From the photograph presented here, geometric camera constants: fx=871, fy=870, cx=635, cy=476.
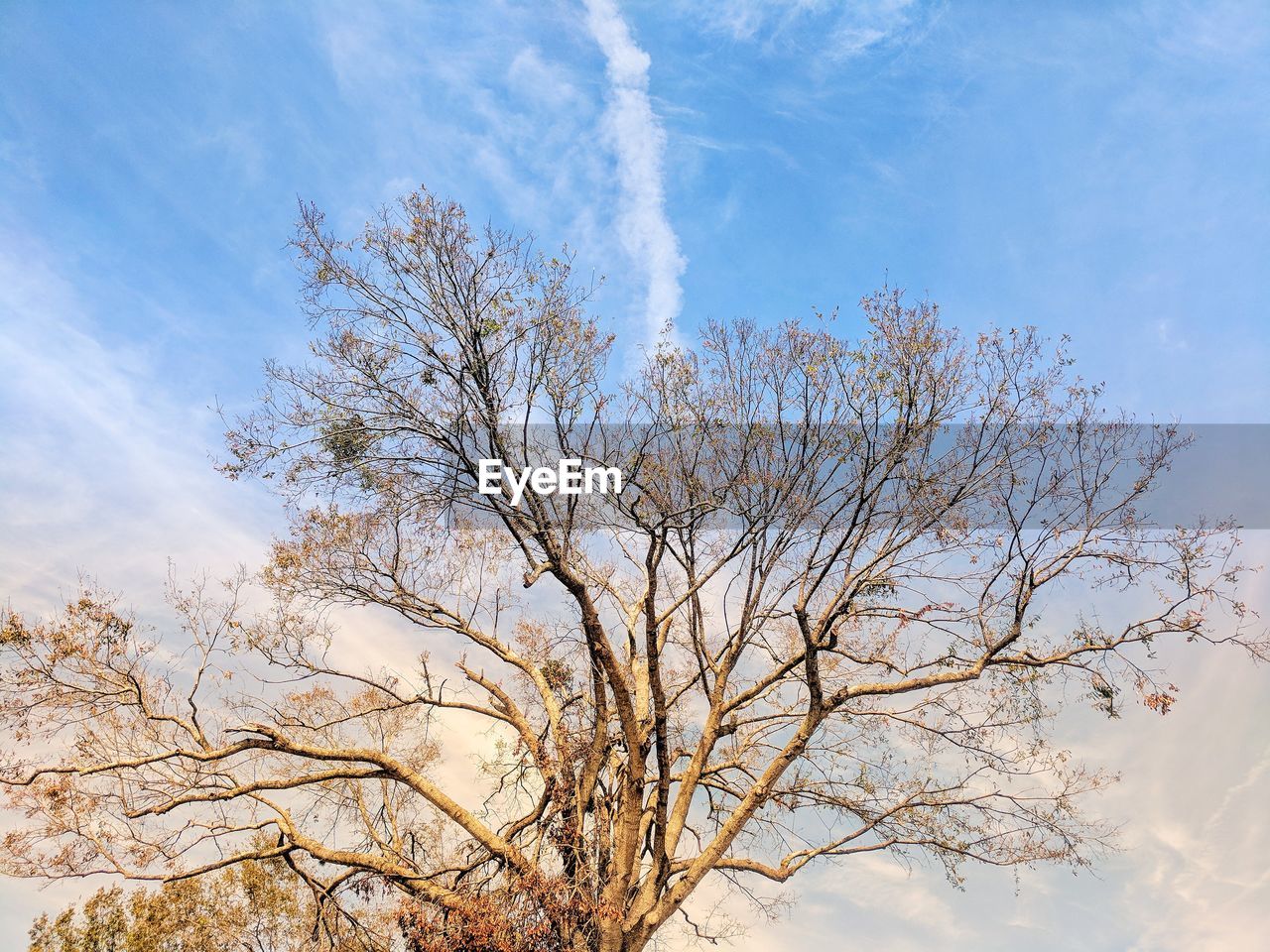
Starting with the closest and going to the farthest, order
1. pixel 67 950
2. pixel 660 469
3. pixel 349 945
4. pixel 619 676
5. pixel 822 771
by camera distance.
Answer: pixel 619 676
pixel 660 469
pixel 822 771
pixel 349 945
pixel 67 950

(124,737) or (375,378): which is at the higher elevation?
(375,378)

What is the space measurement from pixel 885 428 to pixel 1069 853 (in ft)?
17.5

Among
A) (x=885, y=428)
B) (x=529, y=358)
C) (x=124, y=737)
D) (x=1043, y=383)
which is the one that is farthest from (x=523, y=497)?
(x=1043, y=383)

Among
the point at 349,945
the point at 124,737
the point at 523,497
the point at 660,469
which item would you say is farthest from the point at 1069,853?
the point at 124,737

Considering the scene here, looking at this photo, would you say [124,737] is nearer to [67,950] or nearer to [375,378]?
[375,378]

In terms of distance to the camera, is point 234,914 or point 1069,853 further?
point 234,914

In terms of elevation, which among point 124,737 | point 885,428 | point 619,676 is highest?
point 885,428

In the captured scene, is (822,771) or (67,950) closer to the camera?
(822,771)

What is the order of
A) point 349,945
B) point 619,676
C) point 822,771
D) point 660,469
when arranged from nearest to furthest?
point 619,676
point 660,469
point 822,771
point 349,945

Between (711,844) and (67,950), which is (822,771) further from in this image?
(67,950)

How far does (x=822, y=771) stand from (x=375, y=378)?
7187mm

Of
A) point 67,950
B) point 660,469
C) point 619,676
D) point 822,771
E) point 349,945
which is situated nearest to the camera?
point 619,676

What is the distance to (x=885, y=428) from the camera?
9555 millimetres

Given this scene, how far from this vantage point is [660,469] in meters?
9.85
